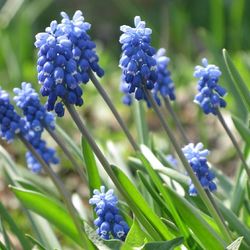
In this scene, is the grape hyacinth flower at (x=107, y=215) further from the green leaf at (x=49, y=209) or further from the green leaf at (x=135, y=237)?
the green leaf at (x=49, y=209)

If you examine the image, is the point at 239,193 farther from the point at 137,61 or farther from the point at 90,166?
the point at 137,61

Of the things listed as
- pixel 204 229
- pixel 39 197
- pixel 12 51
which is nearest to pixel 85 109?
pixel 12 51

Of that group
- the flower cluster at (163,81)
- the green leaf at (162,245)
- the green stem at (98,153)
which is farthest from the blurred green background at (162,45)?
the green leaf at (162,245)

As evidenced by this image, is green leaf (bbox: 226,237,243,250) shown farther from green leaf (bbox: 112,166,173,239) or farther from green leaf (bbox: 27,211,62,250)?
green leaf (bbox: 27,211,62,250)

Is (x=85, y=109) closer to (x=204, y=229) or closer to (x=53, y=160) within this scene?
(x=53, y=160)

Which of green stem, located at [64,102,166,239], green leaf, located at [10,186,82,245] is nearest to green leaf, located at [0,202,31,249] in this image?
green leaf, located at [10,186,82,245]

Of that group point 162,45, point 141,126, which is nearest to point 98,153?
point 141,126
